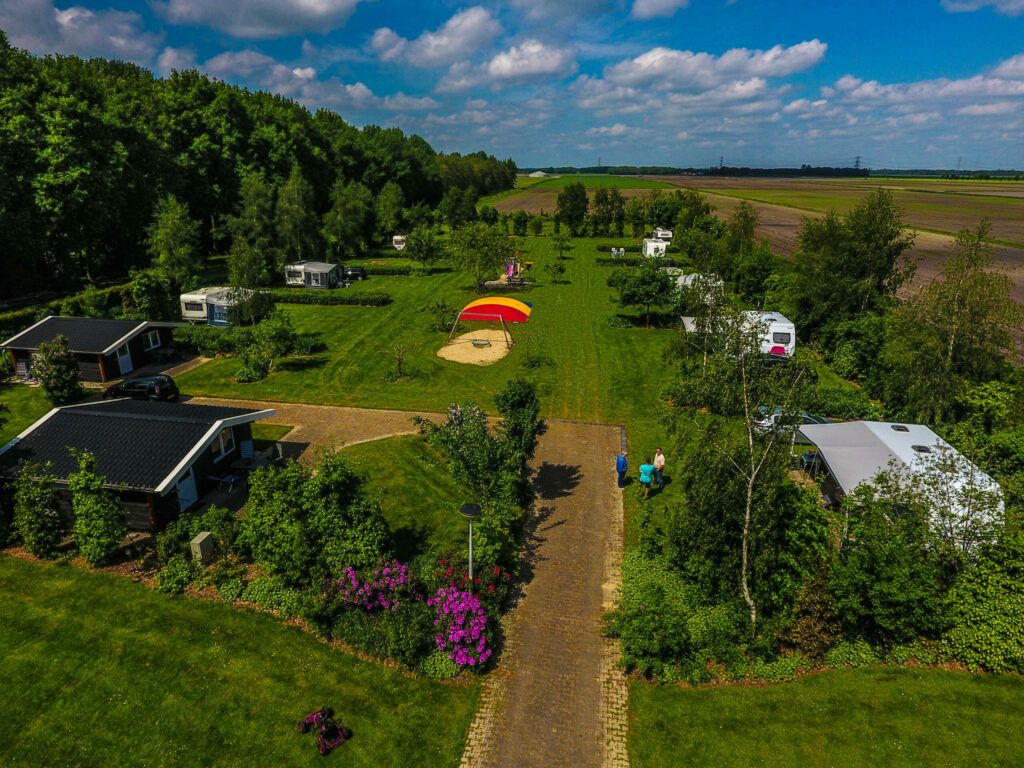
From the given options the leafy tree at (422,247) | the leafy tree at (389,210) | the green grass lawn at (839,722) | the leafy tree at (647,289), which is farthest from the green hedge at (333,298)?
the green grass lawn at (839,722)

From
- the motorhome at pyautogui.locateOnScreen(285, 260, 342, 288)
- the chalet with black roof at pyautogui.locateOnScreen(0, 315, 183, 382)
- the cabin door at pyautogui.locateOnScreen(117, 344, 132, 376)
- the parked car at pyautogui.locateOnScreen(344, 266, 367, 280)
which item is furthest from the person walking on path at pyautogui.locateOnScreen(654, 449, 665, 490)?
the parked car at pyautogui.locateOnScreen(344, 266, 367, 280)

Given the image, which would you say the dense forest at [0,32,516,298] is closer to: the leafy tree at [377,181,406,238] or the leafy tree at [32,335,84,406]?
the leafy tree at [377,181,406,238]

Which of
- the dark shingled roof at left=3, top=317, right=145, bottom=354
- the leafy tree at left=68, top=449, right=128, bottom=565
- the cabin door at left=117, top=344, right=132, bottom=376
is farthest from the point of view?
the cabin door at left=117, top=344, right=132, bottom=376

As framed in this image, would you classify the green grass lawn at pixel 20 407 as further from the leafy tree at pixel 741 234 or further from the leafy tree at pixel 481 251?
the leafy tree at pixel 741 234

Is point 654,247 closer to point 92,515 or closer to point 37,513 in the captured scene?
point 92,515

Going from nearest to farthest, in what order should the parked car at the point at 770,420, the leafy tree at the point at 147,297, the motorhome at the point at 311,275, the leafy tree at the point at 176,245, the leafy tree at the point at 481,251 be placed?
the parked car at the point at 770,420
the leafy tree at the point at 147,297
the leafy tree at the point at 176,245
the leafy tree at the point at 481,251
the motorhome at the point at 311,275

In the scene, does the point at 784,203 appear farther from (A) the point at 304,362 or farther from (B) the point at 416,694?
(B) the point at 416,694
